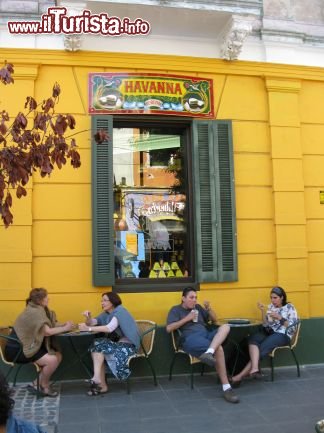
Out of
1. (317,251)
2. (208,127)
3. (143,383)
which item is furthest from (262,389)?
(208,127)

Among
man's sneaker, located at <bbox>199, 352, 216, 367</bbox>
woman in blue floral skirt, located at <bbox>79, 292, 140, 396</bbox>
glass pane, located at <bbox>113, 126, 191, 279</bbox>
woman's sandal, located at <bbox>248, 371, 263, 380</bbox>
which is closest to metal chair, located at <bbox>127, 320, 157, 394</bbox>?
woman in blue floral skirt, located at <bbox>79, 292, 140, 396</bbox>

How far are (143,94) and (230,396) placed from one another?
398 cm

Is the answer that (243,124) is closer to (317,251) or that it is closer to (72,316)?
(317,251)

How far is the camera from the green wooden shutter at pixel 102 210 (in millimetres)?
6535

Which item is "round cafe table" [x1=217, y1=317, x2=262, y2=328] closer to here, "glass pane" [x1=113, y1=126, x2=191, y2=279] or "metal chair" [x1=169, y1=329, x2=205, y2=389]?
"metal chair" [x1=169, y1=329, x2=205, y2=389]

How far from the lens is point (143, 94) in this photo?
683 cm

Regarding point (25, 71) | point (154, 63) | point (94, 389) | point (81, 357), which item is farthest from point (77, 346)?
point (154, 63)

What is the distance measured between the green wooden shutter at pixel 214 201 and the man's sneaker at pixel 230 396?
165 cm

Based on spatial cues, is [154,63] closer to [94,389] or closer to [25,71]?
[25,71]

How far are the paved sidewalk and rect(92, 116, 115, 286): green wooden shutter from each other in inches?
56.1

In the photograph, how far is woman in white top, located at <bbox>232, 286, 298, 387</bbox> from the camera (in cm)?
605

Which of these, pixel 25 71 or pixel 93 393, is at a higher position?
pixel 25 71

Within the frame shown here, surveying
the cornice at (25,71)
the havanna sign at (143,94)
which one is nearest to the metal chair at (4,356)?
the havanna sign at (143,94)

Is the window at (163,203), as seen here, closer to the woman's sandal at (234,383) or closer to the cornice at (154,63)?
the cornice at (154,63)
